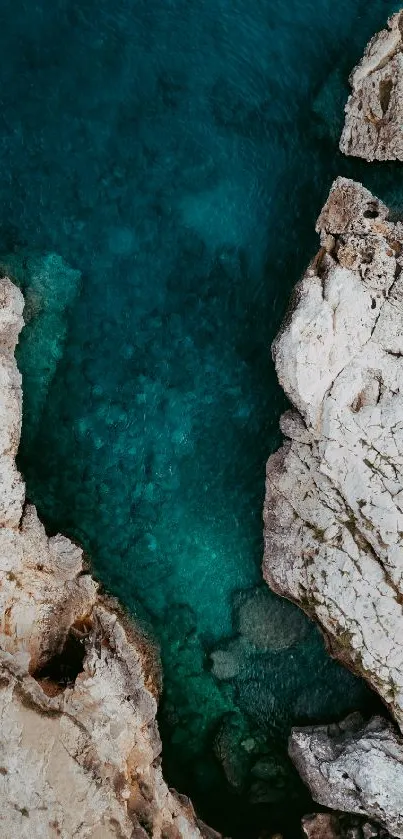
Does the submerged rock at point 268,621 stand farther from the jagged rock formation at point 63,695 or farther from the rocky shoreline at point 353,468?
the jagged rock formation at point 63,695

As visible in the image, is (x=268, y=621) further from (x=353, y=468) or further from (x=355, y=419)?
(x=355, y=419)

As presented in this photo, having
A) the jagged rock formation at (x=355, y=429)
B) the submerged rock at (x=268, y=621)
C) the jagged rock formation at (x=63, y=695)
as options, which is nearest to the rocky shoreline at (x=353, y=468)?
the jagged rock formation at (x=355, y=429)

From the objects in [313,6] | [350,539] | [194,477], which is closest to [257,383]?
[194,477]

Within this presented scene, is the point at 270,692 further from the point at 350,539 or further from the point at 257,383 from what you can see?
the point at 257,383

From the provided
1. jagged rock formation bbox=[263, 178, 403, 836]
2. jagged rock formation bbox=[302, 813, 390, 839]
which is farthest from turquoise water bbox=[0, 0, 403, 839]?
jagged rock formation bbox=[263, 178, 403, 836]

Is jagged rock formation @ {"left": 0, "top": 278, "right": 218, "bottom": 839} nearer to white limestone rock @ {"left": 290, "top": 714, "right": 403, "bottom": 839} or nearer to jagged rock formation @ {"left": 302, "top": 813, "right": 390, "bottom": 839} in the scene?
jagged rock formation @ {"left": 302, "top": 813, "right": 390, "bottom": 839}

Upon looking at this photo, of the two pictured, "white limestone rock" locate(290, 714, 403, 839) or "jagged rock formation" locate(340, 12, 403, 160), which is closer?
"white limestone rock" locate(290, 714, 403, 839)

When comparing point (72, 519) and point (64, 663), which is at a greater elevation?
point (72, 519)
